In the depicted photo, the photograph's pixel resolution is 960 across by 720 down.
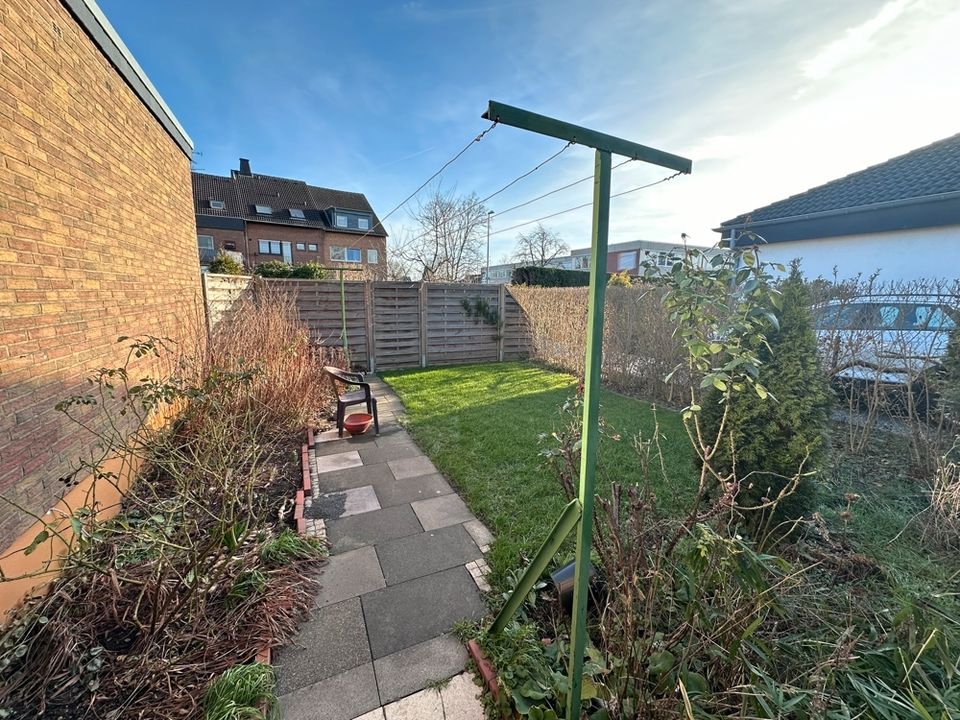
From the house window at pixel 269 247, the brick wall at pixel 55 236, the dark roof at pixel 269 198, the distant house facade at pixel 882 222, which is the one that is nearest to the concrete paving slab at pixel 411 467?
the brick wall at pixel 55 236

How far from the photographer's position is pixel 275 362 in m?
4.49

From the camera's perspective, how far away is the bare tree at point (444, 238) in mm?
18422

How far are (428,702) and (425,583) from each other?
703mm

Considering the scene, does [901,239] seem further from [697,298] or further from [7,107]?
[7,107]

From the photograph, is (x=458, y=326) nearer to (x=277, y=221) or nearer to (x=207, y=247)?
(x=277, y=221)

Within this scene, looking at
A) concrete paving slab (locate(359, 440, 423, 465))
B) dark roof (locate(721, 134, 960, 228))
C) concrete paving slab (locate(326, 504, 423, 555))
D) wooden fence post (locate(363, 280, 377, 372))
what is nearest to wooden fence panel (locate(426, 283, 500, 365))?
wooden fence post (locate(363, 280, 377, 372))

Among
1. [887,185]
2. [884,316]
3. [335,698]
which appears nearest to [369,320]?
[335,698]

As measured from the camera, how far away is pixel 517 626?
1.84 meters

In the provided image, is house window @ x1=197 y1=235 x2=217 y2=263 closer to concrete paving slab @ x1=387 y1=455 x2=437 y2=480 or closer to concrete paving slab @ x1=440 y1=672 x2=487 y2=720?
concrete paving slab @ x1=387 y1=455 x2=437 y2=480

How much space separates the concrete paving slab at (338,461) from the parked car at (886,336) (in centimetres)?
516

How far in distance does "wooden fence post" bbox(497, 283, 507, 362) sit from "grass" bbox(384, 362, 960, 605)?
2882 millimetres

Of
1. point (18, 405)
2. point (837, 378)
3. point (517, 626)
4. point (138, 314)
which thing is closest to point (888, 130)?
point (837, 378)

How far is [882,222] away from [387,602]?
32.7 ft

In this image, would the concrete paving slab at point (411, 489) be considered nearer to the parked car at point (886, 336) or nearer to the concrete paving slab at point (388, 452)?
the concrete paving slab at point (388, 452)
